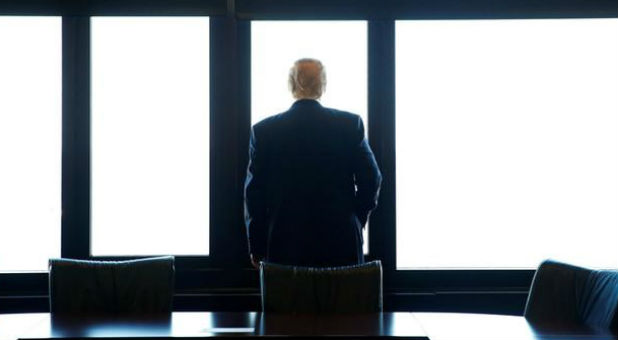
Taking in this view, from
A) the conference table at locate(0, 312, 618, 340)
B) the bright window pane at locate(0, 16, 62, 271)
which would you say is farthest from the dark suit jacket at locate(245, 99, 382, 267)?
the bright window pane at locate(0, 16, 62, 271)

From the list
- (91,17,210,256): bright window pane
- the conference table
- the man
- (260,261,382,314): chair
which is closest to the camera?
the conference table

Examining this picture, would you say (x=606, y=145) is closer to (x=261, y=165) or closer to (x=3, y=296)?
(x=261, y=165)

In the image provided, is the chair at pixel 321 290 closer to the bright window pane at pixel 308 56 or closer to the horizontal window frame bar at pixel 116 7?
the bright window pane at pixel 308 56

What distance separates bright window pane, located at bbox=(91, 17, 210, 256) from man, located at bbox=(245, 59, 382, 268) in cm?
72

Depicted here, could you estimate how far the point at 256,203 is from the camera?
2734mm

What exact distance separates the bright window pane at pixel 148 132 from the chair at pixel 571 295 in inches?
67.0

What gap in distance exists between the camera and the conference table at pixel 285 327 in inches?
73.9

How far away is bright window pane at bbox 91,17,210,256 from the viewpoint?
338cm

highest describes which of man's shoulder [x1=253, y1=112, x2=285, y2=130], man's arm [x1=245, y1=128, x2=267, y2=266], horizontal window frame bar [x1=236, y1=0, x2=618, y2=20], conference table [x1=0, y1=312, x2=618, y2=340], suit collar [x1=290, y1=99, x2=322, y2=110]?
horizontal window frame bar [x1=236, y1=0, x2=618, y2=20]

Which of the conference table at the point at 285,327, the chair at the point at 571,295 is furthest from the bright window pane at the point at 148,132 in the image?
the chair at the point at 571,295

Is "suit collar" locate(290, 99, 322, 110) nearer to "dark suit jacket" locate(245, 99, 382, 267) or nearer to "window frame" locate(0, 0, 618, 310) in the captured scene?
"dark suit jacket" locate(245, 99, 382, 267)

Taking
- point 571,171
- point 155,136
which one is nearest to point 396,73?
point 571,171

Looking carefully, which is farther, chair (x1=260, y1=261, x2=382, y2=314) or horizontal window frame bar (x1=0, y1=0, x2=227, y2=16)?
horizontal window frame bar (x1=0, y1=0, x2=227, y2=16)

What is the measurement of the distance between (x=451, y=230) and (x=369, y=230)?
1.40ft
